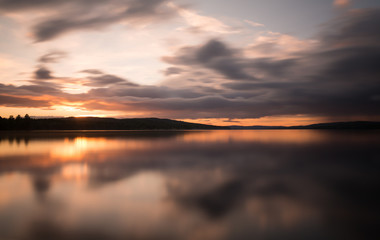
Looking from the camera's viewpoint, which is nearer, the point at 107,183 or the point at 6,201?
the point at 6,201

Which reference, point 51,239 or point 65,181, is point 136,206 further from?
point 65,181

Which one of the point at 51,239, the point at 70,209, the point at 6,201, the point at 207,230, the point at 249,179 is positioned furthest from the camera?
the point at 249,179

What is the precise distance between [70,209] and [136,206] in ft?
10.1

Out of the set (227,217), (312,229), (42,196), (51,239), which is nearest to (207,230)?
(227,217)

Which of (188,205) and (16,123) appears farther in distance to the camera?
(16,123)

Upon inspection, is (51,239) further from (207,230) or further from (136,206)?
(207,230)

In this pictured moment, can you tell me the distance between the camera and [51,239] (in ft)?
24.1

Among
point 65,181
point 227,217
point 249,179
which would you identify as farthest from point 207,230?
point 65,181

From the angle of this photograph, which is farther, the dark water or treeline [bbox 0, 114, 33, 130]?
treeline [bbox 0, 114, 33, 130]

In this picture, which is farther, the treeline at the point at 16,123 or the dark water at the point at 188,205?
the treeline at the point at 16,123

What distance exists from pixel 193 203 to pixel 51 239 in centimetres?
602

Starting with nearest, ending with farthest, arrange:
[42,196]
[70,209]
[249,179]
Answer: [70,209] < [42,196] < [249,179]

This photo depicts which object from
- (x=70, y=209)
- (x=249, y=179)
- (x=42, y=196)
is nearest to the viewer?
(x=70, y=209)

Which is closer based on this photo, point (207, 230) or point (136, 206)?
point (207, 230)
